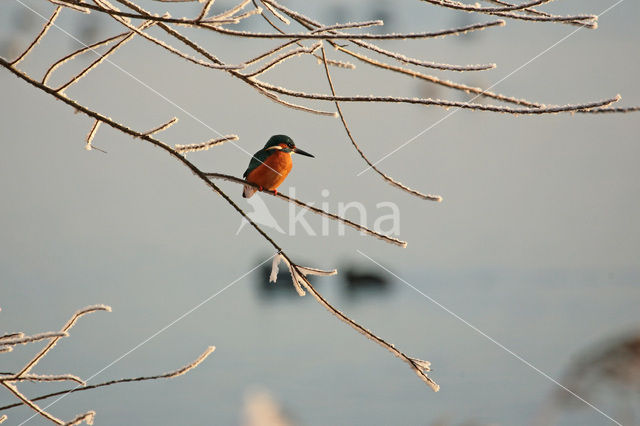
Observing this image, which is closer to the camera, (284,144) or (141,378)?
(141,378)

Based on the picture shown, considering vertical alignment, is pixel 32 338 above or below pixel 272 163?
A: below

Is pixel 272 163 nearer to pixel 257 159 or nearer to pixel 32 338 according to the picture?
pixel 257 159

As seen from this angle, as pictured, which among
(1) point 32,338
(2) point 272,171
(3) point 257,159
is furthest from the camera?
(3) point 257,159

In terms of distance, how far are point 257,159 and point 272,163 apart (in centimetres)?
12

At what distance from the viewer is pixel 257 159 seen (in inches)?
138

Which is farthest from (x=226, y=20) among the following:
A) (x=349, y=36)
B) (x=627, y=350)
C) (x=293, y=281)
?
(x=627, y=350)

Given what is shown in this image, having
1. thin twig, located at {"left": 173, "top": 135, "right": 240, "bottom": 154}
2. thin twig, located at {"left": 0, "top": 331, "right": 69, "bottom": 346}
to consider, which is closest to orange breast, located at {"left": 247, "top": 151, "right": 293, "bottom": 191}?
thin twig, located at {"left": 173, "top": 135, "right": 240, "bottom": 154}

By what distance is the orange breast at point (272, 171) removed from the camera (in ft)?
11.0

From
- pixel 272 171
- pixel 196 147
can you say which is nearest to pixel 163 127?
pixel 196 147

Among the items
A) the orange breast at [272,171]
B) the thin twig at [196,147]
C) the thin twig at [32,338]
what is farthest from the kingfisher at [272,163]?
the thin twig at [32,338]

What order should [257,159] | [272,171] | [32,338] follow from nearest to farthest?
1. [32,338]
2. [272,171]
3. [257,159]

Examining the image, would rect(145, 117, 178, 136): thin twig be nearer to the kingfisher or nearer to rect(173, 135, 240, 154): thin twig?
rect(173, 135, 240, 154): thin twig

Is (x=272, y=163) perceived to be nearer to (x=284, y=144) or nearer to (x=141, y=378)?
(x=284, y=144)

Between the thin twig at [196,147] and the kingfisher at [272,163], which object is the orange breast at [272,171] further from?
the thin twig at [196,147]
